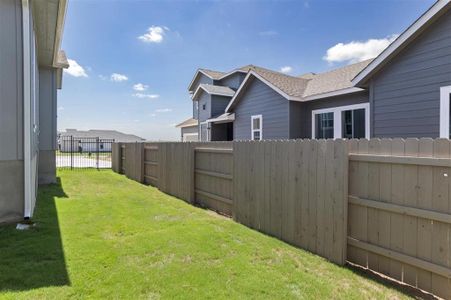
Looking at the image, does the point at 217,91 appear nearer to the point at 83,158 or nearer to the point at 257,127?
the point at 257,127

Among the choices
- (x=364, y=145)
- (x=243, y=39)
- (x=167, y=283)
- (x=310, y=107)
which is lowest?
(x=167, y=283)

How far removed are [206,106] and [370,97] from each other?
1295cm

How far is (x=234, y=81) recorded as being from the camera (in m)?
21.0

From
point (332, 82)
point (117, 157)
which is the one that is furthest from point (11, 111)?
point (117, 157)

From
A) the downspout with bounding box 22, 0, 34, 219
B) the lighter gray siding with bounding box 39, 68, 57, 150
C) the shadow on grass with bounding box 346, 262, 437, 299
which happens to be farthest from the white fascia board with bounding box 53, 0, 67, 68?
the shadow on grass with bounding box 346, 262, 437, 299

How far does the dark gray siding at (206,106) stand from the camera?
1920 cm

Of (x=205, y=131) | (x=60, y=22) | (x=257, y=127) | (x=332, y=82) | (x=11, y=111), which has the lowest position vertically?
(x=11, y=111)

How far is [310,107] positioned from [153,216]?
7844mm

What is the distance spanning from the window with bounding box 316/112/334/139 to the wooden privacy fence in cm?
570

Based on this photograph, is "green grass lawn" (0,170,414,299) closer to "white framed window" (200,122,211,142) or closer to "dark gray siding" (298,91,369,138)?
"dark gray siding" (298,91,369,138)

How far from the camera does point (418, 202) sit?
316 cm

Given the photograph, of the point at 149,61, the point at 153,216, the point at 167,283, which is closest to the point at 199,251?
the point at 167,283

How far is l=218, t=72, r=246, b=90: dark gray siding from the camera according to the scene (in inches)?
798

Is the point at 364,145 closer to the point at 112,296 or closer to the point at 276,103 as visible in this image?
the point at 112,296
